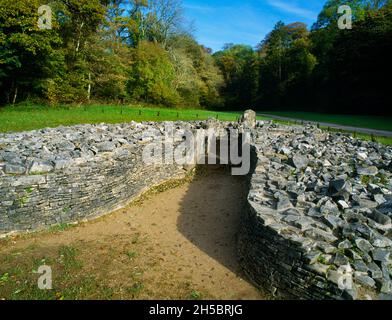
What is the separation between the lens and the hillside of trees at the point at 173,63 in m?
23.6

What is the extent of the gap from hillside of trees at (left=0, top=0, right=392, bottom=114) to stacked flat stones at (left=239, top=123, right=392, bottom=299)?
21673 millimetres

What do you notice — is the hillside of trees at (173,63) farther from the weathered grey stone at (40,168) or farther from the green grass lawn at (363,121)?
the weathered grey stone at (40,168)

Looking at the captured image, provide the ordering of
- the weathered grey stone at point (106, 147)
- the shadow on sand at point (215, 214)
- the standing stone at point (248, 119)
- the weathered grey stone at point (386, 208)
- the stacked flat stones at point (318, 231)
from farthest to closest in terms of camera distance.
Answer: the standing stone at point (248, 119) < the weathered grey stone at point (106, 147) < the shadow on sand at point (215, 214) < the weathered grey stone at point (386, 208) < the stacked flat stones at point (318, 231)

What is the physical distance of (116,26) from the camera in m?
29.6

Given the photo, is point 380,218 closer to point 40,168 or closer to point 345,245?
point 345,245

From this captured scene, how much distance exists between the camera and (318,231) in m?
4.66

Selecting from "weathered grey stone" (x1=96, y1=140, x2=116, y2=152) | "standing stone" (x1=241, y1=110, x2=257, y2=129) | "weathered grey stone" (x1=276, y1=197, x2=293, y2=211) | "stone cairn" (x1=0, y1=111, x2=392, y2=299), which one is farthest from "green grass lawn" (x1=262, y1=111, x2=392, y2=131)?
"weathered grey stone" (x1=96, y1=140, x2=116, y2=152)

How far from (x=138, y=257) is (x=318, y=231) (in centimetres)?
345

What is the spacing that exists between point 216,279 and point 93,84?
27.9 metres

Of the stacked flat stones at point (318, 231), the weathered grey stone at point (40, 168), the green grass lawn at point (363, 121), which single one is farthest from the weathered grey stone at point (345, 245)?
the green grass lawn at point (363, 121)

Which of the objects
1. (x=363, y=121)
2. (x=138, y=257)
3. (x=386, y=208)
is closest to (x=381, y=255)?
(x=386, y=208)

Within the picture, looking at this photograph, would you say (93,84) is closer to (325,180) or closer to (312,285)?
(325,180)

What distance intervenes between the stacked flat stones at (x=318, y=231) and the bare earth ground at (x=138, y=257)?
701 mm
